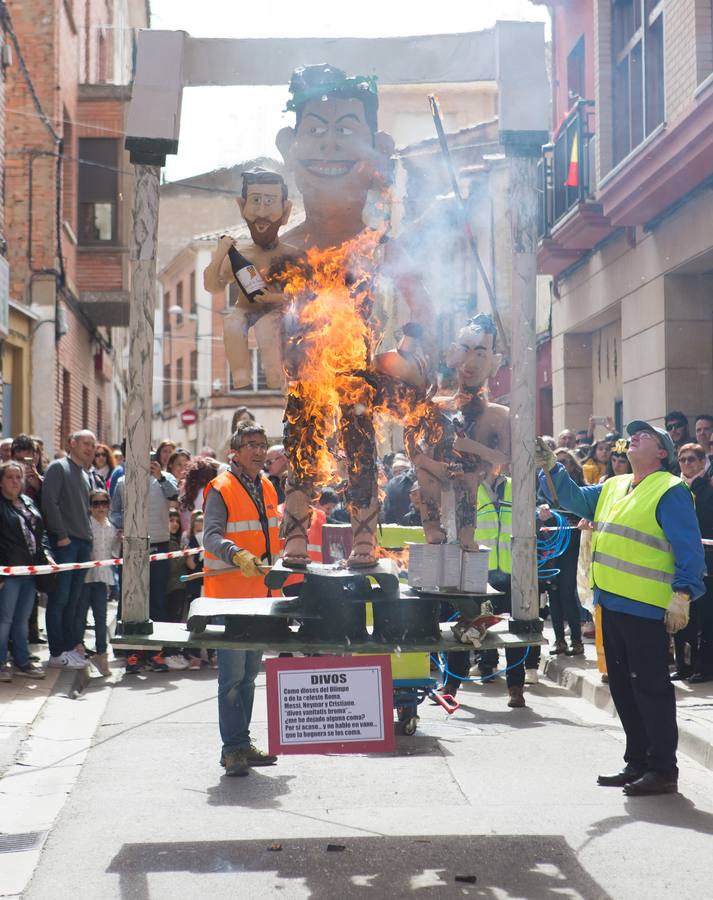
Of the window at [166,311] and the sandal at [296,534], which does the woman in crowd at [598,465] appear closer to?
Result: the sandal at [296,534]

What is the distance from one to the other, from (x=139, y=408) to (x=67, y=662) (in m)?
5.92

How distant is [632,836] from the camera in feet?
20.1

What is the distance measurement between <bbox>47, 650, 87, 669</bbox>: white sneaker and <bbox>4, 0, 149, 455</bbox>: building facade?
971cm

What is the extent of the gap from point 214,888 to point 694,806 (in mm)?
2711

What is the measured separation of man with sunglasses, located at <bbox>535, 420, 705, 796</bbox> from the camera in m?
6.98

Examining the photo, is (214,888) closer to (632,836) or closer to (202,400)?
(632,836)

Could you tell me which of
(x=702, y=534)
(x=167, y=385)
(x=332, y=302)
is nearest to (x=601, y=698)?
(x=702, y=534)

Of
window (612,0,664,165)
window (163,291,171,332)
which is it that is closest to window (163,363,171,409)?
window (163,291,171,332)

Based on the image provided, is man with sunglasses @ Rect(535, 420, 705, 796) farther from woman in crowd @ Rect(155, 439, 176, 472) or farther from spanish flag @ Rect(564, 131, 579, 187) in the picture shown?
spanish flag @ Rect(564, 131, 579, 187)

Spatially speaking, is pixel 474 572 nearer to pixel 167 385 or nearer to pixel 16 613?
pixel 16 613

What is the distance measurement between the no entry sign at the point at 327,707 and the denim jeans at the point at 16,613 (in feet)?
17.7

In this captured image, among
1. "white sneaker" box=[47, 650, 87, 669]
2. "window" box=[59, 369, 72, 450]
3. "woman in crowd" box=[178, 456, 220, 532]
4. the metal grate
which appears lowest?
the metal grate

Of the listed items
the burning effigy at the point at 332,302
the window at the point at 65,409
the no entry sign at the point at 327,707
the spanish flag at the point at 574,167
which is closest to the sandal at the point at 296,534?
the burning effigy at the point at 332,302

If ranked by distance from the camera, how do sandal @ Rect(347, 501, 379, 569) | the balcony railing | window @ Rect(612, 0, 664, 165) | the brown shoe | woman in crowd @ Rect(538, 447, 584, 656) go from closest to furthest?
sandal @ Rect(347, 501, 379, 569) → the brown shoe → woman in crowd @ Rect(538, 447, 584, 656) → window @ Rect(612, 0, 664, 165) → the balcony railing
